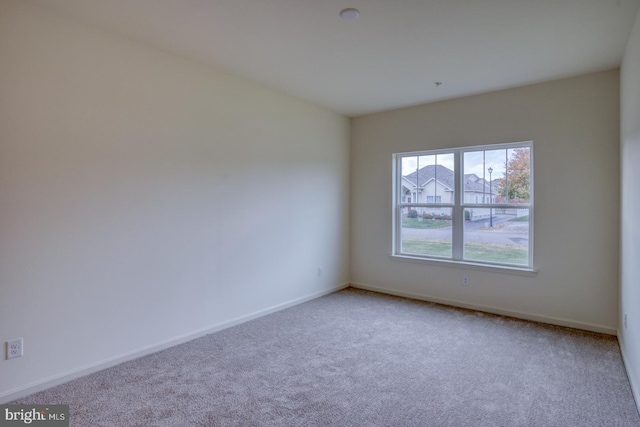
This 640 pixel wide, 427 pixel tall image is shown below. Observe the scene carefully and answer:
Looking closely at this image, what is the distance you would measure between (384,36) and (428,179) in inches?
93.9

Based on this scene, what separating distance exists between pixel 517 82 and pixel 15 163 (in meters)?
4.47

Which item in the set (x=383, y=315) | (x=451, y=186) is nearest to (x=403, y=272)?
(x=383, y=315)

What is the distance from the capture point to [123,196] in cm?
278

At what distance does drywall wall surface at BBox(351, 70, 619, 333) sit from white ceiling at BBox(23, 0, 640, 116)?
314 mm

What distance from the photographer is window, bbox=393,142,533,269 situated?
3955 millimetres

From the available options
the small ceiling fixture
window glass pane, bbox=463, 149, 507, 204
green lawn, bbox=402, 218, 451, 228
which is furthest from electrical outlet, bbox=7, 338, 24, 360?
window glass pane, bbox=463, 149, 507, 204

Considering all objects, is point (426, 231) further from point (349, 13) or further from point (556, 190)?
point (349, 13)

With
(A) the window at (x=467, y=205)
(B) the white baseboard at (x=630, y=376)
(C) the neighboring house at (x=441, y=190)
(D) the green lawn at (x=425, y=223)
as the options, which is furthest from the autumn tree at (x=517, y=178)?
(B) the white baseboard at (x=630, y=376)

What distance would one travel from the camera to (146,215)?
9.60 ft

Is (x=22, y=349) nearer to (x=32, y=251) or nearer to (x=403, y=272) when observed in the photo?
(x=32, y=251)

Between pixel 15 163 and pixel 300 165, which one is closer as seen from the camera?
pixel 15 163

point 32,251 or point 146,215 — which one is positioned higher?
point 146,215

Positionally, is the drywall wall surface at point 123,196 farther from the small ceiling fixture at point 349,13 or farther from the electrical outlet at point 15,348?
the small ceiling fixture at point 349,13

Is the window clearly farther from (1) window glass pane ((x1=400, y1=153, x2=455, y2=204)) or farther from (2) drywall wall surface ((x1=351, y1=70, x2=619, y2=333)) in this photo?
(2) drywall wall surface ((x1=351, y1=70, x2=619, y2=333))
